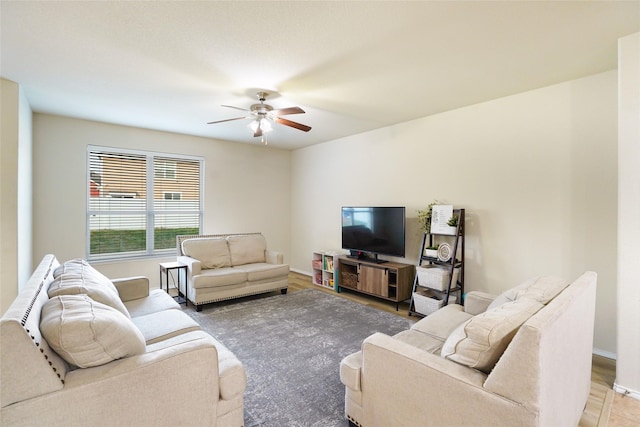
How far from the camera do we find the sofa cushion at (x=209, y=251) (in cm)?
438

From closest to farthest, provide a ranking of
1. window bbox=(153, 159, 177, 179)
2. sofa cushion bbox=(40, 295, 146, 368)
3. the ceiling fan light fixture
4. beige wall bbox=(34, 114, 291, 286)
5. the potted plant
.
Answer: sofa cushion bbox=(40, 295, 146, 368)
the ceiling fan light fixture
the potted plant
beige wall bbox=(34, 114, 291, 286)
window bbox=(153, 159, 177, 179)

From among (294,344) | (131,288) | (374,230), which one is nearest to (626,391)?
(294,344)

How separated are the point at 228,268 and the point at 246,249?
459 millimetres

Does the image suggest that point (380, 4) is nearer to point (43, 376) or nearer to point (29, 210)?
point (43, 376)

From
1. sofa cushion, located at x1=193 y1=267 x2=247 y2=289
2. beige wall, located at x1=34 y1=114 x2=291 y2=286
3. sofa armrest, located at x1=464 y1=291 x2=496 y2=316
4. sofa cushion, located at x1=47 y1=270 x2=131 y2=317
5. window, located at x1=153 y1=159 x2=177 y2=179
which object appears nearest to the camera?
sofa cushion, located at x1=47 y1=270 x2=131 y2=317

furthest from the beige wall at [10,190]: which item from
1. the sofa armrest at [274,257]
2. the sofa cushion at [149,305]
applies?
the sofa armrest at [274,257]

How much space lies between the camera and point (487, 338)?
4.38ft

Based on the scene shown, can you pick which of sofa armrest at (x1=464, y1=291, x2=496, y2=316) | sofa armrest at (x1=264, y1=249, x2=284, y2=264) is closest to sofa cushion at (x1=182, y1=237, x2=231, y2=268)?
sofa armrest at (x1=264, y1=249, x2=284, y2=264)

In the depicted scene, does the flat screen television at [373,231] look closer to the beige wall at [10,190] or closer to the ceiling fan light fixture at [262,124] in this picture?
the ceiling fan light fixture at [262,124]

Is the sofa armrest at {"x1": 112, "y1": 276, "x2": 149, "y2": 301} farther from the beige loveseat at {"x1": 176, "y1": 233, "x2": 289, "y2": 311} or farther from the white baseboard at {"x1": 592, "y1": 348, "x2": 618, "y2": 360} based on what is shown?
the white baseboard at {"x1": 592, "y1": 348, "x2": 618, "y2": 360}

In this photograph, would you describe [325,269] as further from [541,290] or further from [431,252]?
[541,290]

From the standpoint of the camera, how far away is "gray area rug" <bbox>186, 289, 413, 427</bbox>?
2.02m

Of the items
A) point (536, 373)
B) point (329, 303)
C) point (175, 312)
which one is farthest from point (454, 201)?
point (175, 312)

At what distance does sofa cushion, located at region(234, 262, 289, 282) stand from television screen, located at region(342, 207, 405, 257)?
1.11 m
